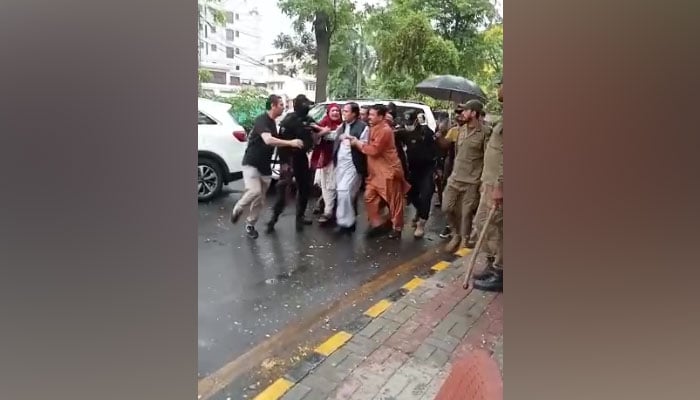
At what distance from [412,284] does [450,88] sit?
0.72 metres

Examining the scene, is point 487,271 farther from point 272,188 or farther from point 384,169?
point 272,188

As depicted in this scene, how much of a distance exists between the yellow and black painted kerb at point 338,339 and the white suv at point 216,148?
2.07ft

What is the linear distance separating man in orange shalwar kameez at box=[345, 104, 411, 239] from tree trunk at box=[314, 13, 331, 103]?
0.19 meters

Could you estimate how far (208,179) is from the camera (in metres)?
1.83

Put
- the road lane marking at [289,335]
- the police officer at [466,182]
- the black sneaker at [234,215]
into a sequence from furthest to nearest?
the police officer at [466,182], the black sneaker at [234,215], the road lane marking at [289,335]

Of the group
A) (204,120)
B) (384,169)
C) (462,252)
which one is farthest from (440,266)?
(204,120)

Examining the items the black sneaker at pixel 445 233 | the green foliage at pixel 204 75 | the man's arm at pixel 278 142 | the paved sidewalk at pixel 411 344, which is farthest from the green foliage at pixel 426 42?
the paved sidewalk at pixel 411 344

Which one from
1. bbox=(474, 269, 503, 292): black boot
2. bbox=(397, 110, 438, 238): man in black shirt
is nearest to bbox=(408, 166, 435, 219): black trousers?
bbox=(397, 110, 438, 238): man in black shirt

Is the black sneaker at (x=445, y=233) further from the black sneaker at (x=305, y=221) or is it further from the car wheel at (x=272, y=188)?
the car wheel at (x=272, y=188)

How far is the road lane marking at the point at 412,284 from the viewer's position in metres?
1.95

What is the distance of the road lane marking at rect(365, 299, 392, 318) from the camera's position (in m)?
1.90
